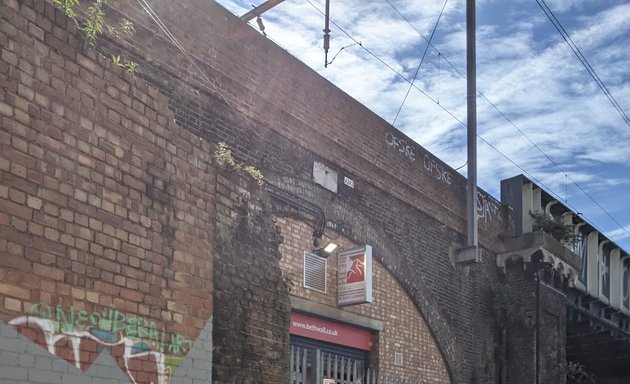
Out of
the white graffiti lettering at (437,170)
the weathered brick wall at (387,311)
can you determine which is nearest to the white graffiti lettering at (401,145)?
the white graffiti lettering at (437,170)

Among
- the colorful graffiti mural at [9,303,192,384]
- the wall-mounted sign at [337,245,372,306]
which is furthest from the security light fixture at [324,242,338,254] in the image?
the colorful graffiti mural at [9,303,192,384]

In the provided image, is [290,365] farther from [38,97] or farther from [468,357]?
[468,357]

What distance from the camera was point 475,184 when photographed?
646 inches

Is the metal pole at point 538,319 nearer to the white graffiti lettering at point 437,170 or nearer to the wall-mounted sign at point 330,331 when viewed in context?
the white graffiti lettering at point 437,170

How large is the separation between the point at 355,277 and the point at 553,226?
28.1 feet

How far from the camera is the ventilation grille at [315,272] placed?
11800 mm

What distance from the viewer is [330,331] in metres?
12.3

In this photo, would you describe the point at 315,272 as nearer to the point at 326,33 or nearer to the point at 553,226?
the point at 326,33

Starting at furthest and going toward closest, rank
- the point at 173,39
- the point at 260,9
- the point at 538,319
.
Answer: the point at 538,319
the point at 260,9
the point at 173,39

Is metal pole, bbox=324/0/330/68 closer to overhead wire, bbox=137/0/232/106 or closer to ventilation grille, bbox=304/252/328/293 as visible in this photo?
overhead wire, bbox=137/0/232/106

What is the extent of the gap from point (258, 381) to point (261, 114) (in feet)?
14.0

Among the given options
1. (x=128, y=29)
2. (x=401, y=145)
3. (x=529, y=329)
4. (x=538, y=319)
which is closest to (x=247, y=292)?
(x=128, y=29)

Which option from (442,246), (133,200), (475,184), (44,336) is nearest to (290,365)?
(133,200)

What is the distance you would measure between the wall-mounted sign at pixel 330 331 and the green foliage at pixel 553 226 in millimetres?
7515
